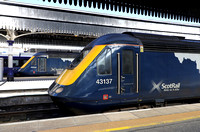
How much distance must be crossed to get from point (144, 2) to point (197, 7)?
3.64 meters

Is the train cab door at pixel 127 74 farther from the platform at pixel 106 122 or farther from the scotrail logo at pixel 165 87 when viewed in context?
the scotrail logo at pixel 165 87

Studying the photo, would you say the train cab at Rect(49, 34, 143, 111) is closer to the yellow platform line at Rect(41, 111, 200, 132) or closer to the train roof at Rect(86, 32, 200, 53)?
the train roof at Rect(86, 32, 200, 53)

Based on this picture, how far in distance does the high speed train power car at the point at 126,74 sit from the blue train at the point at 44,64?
12357mm

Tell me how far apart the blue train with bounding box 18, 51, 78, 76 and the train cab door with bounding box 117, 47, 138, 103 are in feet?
44.5

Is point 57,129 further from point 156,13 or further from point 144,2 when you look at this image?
point 156,13

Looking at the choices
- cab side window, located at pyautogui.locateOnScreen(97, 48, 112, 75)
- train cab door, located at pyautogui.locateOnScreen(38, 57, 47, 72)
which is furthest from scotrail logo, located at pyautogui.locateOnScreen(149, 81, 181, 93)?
train cab door, located at pyautogui.locateOnScreen(38, 57, 47, 72)

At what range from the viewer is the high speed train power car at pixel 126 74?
497 centimetres

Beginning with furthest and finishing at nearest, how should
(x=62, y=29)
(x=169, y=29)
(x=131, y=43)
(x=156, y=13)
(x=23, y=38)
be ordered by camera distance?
(x=23, y=38) < (x=169, y=29) < (x=62, y=29) < (x=156, y=13) < (x=131, y=43)

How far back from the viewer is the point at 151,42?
19.7 feet

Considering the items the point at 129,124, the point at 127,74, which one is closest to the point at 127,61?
the point at 127,74

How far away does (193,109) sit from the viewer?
5605 millimetres

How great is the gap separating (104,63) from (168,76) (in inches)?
121

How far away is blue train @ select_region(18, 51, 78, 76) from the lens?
55.4 feet

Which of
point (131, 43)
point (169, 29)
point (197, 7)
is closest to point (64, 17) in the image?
point (131, 43)
